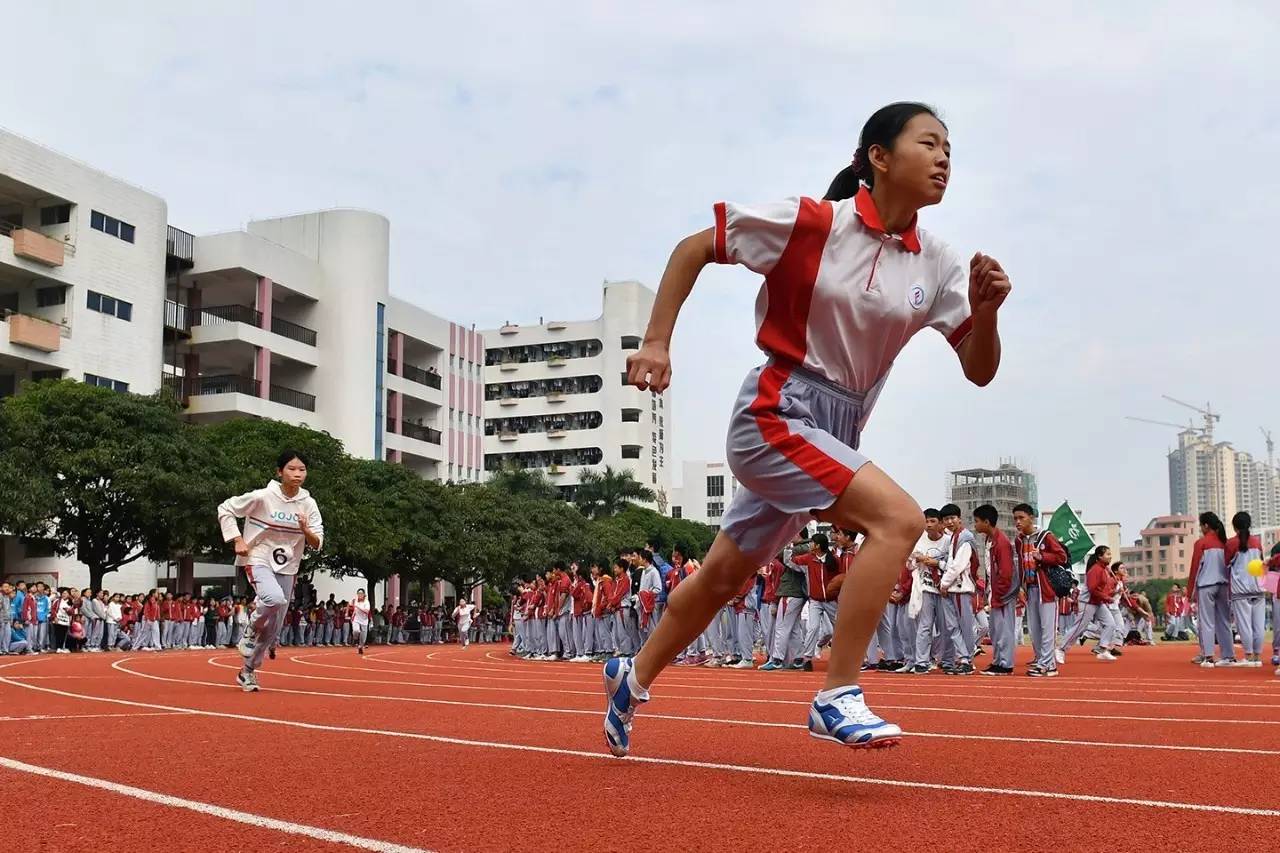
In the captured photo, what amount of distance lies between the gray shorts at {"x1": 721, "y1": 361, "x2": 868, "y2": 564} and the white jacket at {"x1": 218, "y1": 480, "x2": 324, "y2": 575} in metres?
6.65

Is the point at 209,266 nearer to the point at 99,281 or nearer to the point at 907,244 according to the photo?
the point at 99,281

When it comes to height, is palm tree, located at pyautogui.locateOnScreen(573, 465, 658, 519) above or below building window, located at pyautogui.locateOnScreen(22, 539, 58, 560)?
above

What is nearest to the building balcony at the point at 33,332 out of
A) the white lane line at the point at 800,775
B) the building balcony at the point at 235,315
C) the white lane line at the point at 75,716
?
the building balcony at the point at 235,315

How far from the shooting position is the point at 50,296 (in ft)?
151

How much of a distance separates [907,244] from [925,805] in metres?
1.92

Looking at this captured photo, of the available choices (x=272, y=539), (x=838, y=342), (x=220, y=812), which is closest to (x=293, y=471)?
(x=272, y=539)

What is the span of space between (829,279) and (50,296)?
4701 centimetres

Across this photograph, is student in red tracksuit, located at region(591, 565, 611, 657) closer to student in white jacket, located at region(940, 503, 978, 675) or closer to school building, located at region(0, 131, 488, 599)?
student in white jacket, located at region(940, 503, 978, 675)

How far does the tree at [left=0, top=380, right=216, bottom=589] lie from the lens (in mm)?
34438

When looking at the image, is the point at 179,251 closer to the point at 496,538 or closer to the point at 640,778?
the point at 496,538

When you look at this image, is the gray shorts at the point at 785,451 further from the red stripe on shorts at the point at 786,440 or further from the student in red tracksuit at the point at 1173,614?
the student in red tracksuit at the point at 1173,614

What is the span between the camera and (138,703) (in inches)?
364

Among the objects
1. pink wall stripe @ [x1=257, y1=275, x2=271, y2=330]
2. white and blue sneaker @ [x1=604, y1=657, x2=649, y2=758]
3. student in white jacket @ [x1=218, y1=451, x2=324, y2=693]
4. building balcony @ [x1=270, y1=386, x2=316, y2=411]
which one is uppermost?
pink wall stripe @ [x1=257, y1=275, x2=271, y2=330]

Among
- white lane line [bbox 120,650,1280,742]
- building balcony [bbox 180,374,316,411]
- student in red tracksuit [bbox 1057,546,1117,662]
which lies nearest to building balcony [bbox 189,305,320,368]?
building balcony [bbox 180,374,316,411]
